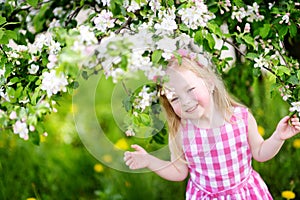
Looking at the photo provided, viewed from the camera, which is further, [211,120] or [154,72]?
[211,120]

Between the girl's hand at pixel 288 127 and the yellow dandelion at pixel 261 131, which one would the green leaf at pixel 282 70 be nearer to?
the girl's hand at pixel 288 127

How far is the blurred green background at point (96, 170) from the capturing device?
9.27 feet

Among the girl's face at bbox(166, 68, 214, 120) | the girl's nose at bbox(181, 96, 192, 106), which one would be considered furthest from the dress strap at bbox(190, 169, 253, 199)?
the girl's nose at bbox(181, 96, 192, 106)

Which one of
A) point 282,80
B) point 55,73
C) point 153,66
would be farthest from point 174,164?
point 55,73

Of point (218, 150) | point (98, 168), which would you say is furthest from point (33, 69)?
point (98, 168)

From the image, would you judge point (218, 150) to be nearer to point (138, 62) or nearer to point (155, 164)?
point (155, 164)

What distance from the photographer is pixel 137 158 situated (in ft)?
6.39

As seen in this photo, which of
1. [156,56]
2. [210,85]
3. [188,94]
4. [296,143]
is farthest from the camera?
[296,143]

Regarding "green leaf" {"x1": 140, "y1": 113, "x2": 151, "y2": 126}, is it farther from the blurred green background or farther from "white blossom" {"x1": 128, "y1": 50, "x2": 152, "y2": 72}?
the blurred green background

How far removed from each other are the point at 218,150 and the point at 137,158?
10.7 inches

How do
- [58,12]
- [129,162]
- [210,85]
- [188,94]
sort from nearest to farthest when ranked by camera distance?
[188,94] → [210,85] → [129,162] → [58,12]

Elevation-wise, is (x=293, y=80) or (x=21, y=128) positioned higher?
(x=21, y=128)

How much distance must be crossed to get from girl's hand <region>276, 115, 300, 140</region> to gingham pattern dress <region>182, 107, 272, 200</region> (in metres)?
0.12

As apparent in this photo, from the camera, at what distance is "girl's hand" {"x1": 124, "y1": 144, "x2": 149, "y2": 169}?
1906 millimetres
